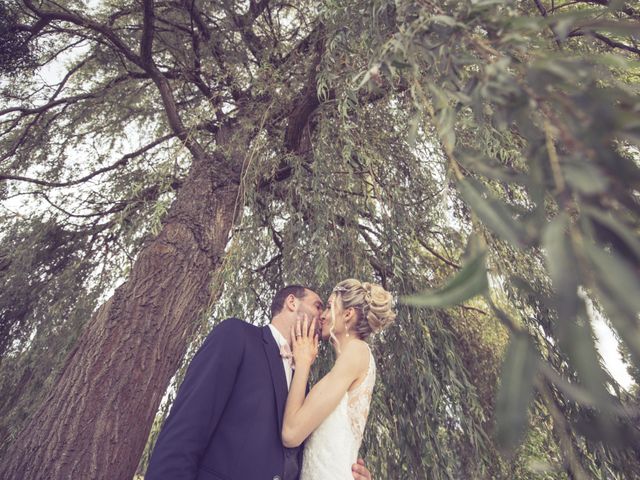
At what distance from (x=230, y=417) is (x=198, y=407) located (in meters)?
0.16

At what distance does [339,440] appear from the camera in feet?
5.55

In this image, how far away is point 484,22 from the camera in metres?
0.67

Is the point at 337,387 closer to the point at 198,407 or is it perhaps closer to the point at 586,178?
the point at 198,407

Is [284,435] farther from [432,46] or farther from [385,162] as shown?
[385,162]

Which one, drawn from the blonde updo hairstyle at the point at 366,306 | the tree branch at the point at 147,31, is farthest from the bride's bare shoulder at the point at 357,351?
the tree branch at the point at 147,31

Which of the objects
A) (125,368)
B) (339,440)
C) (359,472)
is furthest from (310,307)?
(125,368)

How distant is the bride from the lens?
1543 mm

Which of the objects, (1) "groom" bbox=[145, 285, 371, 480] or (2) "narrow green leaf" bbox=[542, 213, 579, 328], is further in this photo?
(1) "groom" bbox=[145, 285, 371, 480]

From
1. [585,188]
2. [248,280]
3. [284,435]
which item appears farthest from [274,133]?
[585,188]

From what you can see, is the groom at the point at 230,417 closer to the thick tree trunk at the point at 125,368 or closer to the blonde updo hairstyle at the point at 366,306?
the blonde updo hairstyle at the point at 366,306

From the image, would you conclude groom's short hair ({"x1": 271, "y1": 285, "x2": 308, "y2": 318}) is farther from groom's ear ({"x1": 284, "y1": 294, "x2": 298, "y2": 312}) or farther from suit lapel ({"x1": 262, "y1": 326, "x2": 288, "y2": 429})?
suit lapel ({"x1": 262, "y1": 326, "x2": 288, "y2": 429})

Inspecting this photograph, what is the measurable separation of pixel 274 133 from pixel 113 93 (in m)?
2.06

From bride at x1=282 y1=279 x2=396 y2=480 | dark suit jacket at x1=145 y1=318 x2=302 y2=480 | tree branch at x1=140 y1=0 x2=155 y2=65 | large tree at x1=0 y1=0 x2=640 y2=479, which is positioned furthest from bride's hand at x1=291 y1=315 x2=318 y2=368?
tree branch at x1=140 y1=0 x2=155 y2=65

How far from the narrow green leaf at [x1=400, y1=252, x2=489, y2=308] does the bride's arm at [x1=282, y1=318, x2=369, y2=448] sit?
1.21m
